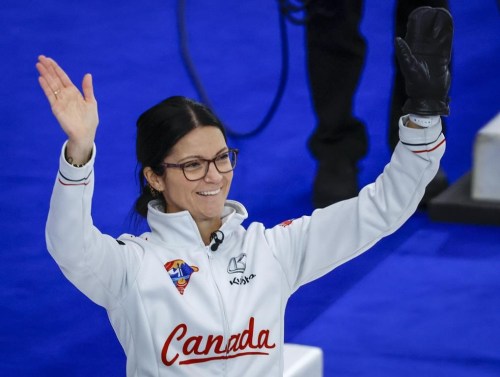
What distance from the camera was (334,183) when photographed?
4.93m

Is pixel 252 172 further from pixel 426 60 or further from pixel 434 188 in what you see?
pixel 426 60

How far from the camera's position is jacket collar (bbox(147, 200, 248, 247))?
234 cm

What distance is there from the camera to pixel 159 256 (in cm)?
235

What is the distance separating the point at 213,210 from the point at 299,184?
2.92 m

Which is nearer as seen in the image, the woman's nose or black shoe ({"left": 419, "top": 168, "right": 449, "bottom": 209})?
the woman's nose

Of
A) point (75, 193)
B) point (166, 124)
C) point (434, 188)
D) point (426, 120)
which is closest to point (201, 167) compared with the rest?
point (166, 124)

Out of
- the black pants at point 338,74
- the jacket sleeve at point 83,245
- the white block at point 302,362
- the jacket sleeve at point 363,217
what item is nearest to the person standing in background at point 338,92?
the black pants at point 338,74

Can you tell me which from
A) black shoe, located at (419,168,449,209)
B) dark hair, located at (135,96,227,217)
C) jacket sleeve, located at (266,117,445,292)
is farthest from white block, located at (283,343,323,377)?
black shoe, located at (419,168,449,209)

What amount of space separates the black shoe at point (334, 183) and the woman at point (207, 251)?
2.46m

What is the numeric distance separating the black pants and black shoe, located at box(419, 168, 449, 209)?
0.77 ft

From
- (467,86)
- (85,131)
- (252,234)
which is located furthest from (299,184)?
(85,131)

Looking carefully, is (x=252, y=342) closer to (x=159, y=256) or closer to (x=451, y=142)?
(x=159, y=256)

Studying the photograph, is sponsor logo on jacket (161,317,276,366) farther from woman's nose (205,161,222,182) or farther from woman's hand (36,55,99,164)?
woman's hand (36,55,99,164)

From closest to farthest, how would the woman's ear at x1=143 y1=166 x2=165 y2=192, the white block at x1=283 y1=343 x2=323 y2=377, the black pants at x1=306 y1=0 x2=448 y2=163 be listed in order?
1. the woman's ear at x1=143 y1=166 x2=165 y2=192
2. the white block at x1=283 y1=343 x2=323 y2=377
3. the black pants at x1=306 y1=0 x2=448 y2=163
